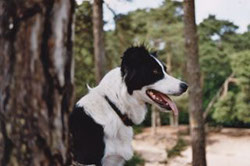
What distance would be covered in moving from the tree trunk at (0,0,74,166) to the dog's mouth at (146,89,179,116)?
215 cm

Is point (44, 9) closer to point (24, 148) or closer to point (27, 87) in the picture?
point (27, 87)

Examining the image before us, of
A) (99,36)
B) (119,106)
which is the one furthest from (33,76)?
(99,36)

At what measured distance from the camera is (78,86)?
19.5 m

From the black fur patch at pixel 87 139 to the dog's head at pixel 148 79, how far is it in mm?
537

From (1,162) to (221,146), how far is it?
98.9 ft

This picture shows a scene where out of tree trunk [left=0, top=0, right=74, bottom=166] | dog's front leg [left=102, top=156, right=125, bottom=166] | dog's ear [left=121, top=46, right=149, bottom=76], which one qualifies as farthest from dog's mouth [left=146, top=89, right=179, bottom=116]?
tree trunk [left=0, top=0, right=74, bottom=166]

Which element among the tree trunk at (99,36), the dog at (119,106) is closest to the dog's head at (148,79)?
the dog at (119,106)

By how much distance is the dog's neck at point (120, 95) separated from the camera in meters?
3.73

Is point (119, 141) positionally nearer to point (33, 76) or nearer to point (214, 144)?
point (33, 76)

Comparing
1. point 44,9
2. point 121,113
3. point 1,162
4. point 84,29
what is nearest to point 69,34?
point 44,9

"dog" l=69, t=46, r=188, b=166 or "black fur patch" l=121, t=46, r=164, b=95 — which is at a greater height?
"black fur patch" l=121, t=46, r=164, b=95

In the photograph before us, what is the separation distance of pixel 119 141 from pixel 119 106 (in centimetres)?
A: 32

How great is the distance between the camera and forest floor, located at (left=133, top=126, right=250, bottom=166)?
26.1 metres

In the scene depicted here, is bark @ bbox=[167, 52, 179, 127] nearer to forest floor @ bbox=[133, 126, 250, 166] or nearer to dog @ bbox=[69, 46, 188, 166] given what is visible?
forest floor @ bbox=[133, 126, 250, 166]
